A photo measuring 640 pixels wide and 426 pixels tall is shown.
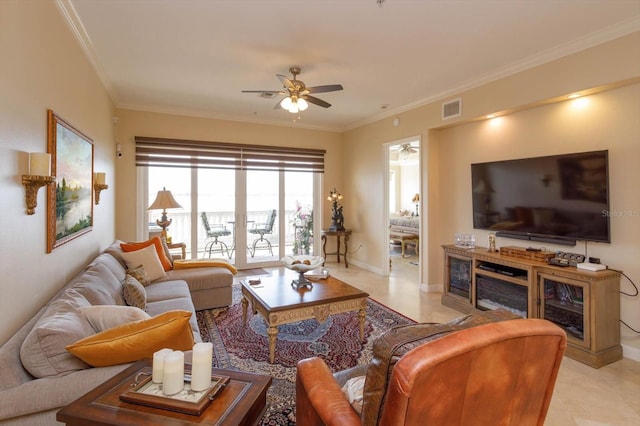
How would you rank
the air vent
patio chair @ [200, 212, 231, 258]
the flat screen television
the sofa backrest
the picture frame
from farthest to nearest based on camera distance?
patio chair @ [200, 212, 231, 258] → the air vent → the flat screen television → the picture frame → the sofa backrest

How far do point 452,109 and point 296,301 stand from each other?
310 cm

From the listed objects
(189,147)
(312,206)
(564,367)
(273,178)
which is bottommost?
(564,367)

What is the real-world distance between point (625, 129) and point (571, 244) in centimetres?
108

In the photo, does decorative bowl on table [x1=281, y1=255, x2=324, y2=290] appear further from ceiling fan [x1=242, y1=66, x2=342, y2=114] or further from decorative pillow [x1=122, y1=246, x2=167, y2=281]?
ceiling fan [x1=242, y1=66, x2=342, y2=114]

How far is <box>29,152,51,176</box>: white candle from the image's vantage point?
1715 mm

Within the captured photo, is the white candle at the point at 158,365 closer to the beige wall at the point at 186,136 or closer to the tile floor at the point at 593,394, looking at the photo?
the tile floor at the point at 593,394

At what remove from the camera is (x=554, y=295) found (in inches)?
117

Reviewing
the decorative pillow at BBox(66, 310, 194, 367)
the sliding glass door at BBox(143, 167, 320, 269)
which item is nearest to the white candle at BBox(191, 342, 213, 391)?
the decorative pillow at BBox(66, 310, 194, 367)

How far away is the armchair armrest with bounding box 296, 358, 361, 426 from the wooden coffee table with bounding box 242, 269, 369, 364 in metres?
1.13

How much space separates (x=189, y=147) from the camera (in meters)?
5.28

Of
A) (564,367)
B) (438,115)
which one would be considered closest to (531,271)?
(564,367)

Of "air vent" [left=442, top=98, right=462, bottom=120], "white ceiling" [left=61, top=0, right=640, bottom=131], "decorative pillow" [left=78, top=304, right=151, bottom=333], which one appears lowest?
"decorative pillow" [left=78, top=304, right=151, bottom=333]

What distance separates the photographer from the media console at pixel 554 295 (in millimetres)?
2619

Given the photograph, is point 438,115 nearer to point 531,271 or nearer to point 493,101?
point 493,101
